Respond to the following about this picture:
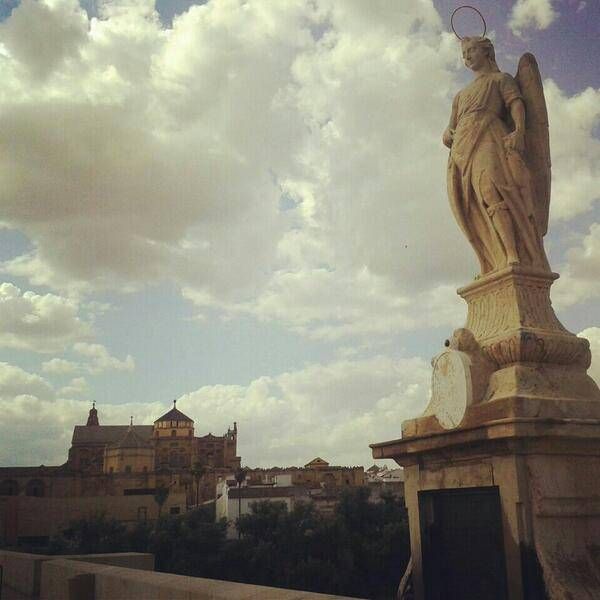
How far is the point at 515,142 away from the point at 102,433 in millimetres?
88387

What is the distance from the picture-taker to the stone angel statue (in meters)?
4.90

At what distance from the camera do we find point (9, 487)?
209 ft

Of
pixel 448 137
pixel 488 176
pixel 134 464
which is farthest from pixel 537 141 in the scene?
pixel 134 464

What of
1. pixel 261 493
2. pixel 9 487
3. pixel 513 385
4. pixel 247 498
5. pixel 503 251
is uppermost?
pixel 503 251

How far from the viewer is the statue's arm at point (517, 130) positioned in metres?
4.91

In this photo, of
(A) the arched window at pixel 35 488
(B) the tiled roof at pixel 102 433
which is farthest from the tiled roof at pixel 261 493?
(B) the tiled roof at pixel 102 433

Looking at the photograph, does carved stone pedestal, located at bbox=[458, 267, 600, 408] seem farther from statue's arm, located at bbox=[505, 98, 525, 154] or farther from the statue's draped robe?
statue's arm, located at bbox=[505, 98, 525, 154]

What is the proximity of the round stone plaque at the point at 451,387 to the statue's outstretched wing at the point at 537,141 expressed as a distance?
52.7 inches

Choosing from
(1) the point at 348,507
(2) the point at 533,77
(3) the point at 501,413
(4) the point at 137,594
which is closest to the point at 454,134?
(2) the point at 533,77

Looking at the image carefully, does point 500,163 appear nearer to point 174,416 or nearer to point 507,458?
point 507,458

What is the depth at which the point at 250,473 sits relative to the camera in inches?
2692

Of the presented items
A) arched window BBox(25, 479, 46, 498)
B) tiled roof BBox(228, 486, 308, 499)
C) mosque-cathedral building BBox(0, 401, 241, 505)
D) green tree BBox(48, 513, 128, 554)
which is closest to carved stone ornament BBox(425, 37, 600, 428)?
green tree BBox(48, 513, 128, 554)

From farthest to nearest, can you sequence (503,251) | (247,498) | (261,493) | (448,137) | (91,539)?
(261,493) → (247,498) → (91,539) → (448,137) → (503,251)

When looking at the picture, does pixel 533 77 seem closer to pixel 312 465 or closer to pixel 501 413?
pixel 501 413
